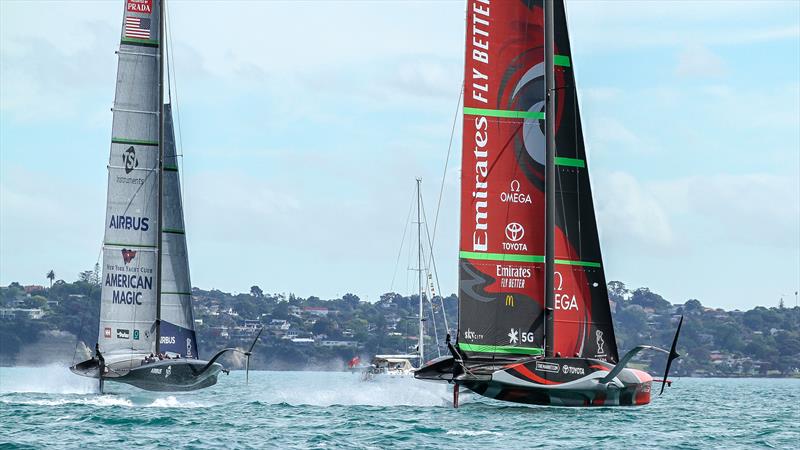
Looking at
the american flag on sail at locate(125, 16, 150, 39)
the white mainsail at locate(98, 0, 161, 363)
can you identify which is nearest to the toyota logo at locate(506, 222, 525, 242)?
the white mainsail at locate(98, 0, 161, 363)

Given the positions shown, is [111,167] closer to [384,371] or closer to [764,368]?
[384,371]

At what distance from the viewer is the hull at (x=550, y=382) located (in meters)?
34.7

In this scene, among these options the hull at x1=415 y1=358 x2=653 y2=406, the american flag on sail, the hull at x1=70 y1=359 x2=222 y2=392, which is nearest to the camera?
the hull at x1=415 y1=358 x2=653 y2=406

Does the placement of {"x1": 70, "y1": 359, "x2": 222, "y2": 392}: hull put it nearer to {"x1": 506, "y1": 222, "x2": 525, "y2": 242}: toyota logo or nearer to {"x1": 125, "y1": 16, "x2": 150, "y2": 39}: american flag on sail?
{"x1": 125, "y1": 16, "x2": 150, "y2": 39}: american flag on sail

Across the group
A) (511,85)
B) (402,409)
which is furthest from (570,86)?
(402,409)

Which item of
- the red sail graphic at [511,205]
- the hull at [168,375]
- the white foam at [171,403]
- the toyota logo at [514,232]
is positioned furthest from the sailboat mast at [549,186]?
the hull at [168,375]

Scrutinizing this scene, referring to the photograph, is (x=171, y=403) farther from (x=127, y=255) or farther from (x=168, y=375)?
(x=127, y=255)

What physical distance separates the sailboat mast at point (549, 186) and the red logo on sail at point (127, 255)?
13575 millimetres

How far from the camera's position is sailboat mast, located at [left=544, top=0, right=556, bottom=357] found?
36.6 meters

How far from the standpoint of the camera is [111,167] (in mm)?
44031

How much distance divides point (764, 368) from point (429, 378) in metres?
153

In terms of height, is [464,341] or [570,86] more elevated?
[570,86]

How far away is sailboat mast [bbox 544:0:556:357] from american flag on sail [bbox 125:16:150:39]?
44.7 feet

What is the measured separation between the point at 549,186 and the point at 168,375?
12539 mm
